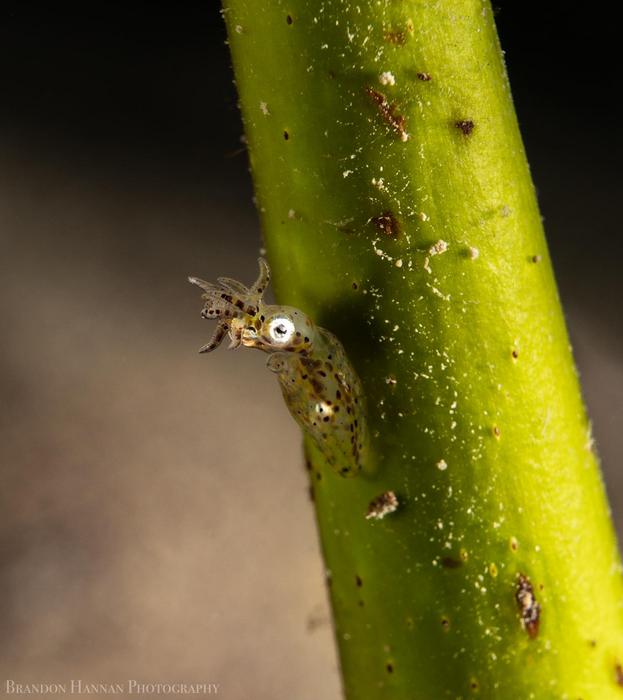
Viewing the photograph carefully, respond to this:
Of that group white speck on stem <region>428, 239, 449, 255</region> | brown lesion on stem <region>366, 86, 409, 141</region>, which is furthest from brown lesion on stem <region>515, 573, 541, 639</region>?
brown lesion on stem <region>366, 86, 409, 141</region>

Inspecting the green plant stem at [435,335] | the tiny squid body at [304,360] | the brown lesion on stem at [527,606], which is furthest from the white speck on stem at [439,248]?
the brown lesion on stem at [527,606]

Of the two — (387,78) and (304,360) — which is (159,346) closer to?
(304,360)

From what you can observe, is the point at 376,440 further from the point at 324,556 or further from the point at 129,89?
the point at 129,89

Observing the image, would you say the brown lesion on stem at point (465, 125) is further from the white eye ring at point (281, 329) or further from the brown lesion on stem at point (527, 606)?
the brown lesion on stem at point (527, 606)

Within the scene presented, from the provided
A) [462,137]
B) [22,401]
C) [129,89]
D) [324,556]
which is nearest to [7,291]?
[22,401]

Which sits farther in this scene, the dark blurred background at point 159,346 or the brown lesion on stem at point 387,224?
the dark blurred background at point 159,346

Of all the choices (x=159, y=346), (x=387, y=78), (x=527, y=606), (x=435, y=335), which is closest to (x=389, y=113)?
(x=387, y=78)

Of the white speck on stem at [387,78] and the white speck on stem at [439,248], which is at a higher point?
the white speck on stem at [387,78]
